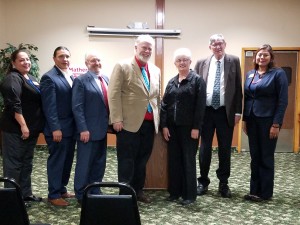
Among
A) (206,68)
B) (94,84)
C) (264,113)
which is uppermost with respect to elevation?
(206,68)

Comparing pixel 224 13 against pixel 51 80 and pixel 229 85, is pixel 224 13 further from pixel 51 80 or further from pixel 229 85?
pixel 51 80

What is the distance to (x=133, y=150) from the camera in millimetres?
2990

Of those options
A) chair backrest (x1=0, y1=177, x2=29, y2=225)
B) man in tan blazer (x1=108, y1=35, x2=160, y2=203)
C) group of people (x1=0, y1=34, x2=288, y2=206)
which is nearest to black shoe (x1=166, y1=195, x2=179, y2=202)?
group of people (x1=0, y1=34, x2=288, y2=206)

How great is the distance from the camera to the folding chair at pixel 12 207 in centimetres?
160

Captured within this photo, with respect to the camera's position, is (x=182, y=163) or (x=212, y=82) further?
(x=212, y=82)

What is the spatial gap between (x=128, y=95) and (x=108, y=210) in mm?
1470

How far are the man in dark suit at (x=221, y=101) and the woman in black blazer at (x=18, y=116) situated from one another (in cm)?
159

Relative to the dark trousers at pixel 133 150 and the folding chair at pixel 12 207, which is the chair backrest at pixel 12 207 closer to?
the folding chair at pixel 12 207

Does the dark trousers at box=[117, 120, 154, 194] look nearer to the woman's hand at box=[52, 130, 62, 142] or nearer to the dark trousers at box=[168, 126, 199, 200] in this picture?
Answer: the dark trousers at box=[168, 126, 199, 200]

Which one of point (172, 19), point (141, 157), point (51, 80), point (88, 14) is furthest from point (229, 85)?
point (88, 14)

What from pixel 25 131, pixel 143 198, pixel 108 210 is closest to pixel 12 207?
pixel 108 210

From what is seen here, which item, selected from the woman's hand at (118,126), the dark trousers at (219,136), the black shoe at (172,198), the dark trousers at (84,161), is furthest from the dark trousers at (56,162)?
the dark trousers at (219,136)

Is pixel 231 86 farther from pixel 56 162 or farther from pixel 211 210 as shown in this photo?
pixel 56 162

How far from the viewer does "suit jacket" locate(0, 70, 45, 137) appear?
2795 mm
